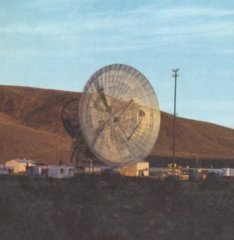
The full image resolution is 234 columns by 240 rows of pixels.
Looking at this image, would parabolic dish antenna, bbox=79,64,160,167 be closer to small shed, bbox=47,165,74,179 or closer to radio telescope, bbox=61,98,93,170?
radio telescope, bbox=61,98,93,170

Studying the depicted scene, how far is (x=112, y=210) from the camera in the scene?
64.8 meters

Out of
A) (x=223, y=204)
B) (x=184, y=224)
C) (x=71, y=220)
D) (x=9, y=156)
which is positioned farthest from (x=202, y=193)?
(x=9, y=156)

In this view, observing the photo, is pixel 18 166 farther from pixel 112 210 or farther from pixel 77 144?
pixel 112 210

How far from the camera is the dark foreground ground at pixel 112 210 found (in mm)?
60750

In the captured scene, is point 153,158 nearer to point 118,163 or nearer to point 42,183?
point 118,163

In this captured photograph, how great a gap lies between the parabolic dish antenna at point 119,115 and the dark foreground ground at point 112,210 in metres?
10.4

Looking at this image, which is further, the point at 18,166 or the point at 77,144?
the point at 18,166

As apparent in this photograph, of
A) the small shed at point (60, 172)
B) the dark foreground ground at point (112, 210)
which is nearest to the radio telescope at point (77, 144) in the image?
the small shed at point (60, 172)

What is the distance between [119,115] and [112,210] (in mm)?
23449

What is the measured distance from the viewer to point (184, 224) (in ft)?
211

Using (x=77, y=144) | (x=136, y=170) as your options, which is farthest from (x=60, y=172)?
(x=136, y=170)

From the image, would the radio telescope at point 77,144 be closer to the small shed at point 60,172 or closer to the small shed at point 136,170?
the small shed at point 60,172

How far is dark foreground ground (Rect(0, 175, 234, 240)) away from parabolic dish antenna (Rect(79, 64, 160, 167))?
10.4 metres

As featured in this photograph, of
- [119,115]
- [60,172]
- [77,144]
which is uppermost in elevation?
[119,115]
